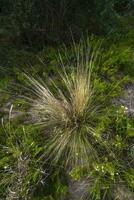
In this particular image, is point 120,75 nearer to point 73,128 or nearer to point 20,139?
point 73,128

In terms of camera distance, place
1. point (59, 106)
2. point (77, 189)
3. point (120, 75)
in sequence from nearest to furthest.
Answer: point (77, 189) → point (59, 106) → point (120, 75)

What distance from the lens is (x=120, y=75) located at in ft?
16.4

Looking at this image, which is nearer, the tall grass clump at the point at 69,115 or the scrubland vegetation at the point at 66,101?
the scrubland vegetation at the point at 66,101

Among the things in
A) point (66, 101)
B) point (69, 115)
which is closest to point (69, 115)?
point (69, 115)

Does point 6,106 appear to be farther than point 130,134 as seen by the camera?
Yes

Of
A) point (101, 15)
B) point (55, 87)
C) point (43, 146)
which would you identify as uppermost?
point (101, 15)

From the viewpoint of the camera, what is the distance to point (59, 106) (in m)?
4.38

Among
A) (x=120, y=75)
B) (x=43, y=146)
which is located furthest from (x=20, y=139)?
(x=120, y=75)

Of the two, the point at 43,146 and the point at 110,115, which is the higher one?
the point at 110,115

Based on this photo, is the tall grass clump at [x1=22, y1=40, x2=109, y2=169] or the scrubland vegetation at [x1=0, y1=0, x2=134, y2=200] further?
the tall grass clump at [x1=22, y1=40, x2=109, y2=169]

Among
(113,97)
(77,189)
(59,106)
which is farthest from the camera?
(113,97)

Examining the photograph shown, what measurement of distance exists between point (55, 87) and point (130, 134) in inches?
37.8

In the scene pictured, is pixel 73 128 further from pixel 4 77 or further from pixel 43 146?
pixel 4 77

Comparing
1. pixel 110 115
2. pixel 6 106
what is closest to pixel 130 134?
pixel 110 115
